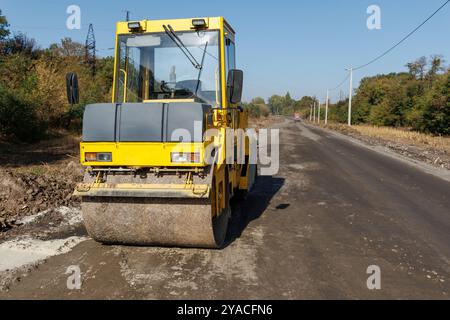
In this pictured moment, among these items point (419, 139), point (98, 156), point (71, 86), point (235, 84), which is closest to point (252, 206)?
point (235, 84)

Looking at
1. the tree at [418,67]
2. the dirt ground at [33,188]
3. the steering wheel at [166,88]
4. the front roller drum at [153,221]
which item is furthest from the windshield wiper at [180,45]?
the tree at [418,67]

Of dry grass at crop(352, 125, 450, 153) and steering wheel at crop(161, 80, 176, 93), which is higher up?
steering wheel at crop(161, 80, 176, 93)

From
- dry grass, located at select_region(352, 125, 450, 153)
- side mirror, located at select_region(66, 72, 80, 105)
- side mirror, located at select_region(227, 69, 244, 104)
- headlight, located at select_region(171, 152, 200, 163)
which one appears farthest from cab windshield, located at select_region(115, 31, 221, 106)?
dry grass, located at select_region(352, 125, 450, 153)

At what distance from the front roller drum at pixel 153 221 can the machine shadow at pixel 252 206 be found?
2.73 ft

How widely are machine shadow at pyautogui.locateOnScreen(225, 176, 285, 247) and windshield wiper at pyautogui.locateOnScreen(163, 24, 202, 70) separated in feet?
7.84

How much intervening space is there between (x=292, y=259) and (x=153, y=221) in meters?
1.71

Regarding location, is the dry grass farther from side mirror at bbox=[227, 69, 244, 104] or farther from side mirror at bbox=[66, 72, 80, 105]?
side mirror at bbox=[66, 72, 80, 105]

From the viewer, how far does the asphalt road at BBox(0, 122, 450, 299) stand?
4.02 m

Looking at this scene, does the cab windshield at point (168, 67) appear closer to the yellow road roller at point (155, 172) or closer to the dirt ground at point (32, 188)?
the yellow road roller at point (155, 172)

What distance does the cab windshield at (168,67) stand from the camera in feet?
18.5

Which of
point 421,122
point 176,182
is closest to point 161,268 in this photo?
point 176,182
